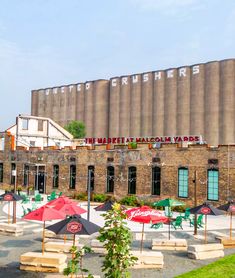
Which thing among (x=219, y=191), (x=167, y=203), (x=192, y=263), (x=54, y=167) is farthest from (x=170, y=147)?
(x=192, y=263)

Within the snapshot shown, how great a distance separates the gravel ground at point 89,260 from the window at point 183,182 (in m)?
12.7

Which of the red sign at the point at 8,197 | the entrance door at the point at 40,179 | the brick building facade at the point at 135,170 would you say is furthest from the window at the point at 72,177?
the red sign at the point at 8,197

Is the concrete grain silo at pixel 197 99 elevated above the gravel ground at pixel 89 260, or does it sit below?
above

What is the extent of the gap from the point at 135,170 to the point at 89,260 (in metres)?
20.7

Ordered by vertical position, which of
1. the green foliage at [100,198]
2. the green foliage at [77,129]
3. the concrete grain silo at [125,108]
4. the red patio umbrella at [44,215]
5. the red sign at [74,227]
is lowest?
the green foliage at [100,198]

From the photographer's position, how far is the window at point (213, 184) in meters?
31.3

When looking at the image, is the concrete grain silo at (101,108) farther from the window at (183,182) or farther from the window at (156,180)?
the window at (183,182)

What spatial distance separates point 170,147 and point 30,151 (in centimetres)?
1926

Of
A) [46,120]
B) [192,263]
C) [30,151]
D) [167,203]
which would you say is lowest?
[192,263]

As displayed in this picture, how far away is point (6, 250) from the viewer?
57.4 feet

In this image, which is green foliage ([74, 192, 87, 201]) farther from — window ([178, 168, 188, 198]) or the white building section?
the white building section

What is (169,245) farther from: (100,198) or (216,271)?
(100,198)

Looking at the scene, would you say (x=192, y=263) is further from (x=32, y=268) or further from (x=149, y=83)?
(x=149, y=83)

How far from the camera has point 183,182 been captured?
1307 inches
